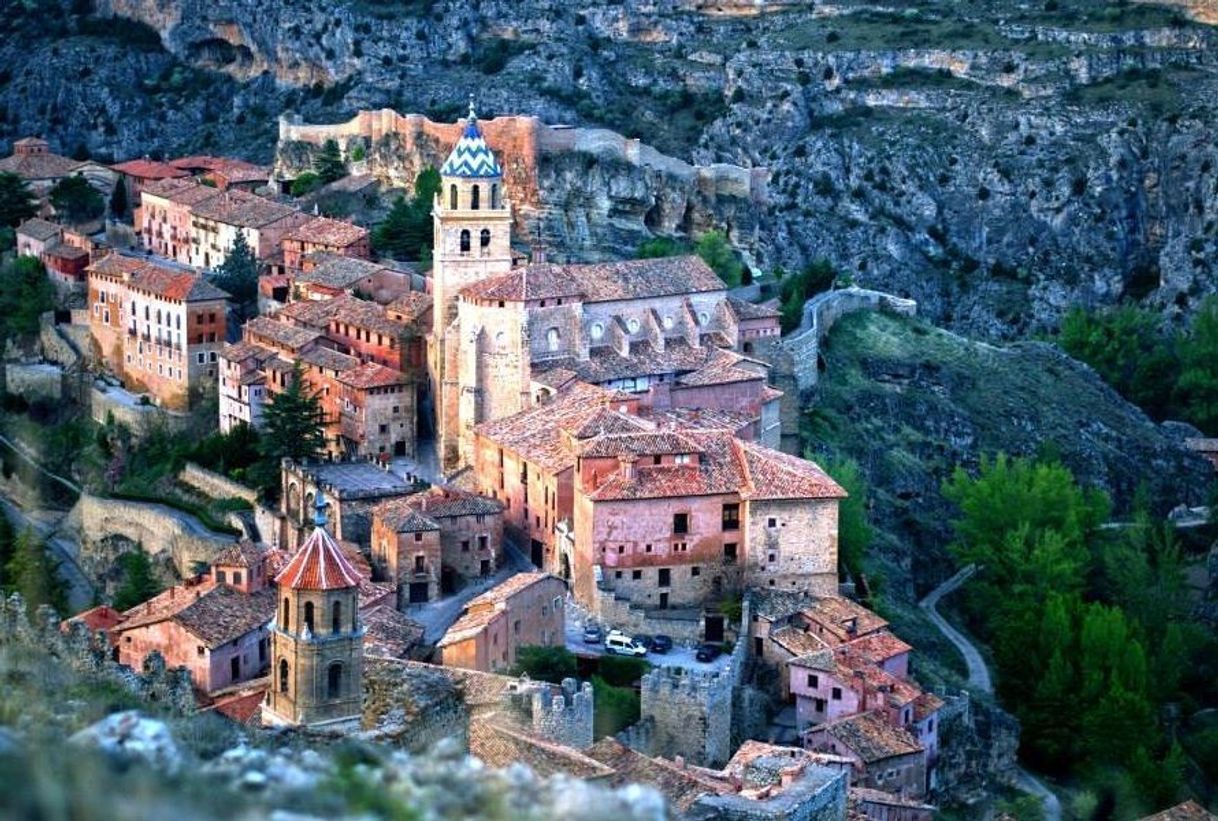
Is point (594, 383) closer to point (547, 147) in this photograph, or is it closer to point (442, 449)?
point (442, 449)

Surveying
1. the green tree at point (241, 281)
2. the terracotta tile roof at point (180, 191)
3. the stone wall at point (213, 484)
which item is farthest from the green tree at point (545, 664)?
the terracotta tile roof at point (180, 191)

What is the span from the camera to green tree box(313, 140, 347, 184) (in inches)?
2852

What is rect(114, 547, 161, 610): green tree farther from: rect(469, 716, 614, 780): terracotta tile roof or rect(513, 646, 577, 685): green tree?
rect(469, 716, 614, 780): terracotta tile roof

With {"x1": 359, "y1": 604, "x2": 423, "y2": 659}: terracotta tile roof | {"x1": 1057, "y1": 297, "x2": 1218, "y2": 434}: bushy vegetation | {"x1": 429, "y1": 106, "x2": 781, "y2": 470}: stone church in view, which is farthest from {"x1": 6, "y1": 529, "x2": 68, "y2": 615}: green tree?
{"x1": 1057, "y1": 297, "x2": 1218, "y2": 434}: bushy vegetation

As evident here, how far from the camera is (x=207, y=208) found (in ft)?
216

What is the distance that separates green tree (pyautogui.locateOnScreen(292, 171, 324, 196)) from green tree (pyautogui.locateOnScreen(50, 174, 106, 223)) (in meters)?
5.26

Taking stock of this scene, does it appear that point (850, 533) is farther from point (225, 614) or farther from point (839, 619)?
point (225, 614)

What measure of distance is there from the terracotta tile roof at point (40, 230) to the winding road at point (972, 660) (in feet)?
78.3

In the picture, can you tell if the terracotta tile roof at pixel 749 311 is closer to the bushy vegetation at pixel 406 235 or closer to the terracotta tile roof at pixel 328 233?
the bushy vegetation at pixel 406 235

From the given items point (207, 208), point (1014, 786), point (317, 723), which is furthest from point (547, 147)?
point (317, 723)

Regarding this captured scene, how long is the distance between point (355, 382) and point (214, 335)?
732 centimetres

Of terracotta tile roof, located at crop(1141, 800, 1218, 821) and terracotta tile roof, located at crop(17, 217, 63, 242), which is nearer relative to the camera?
terracotta tile roof, located at crop(1141, 800, 1218, 821)

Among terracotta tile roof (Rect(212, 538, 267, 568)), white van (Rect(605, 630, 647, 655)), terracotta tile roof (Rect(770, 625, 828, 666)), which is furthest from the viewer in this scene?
terracotta tile roof (Rect(212, 538, 267, 568))

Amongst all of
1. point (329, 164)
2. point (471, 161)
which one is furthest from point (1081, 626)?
point (329, 164)
